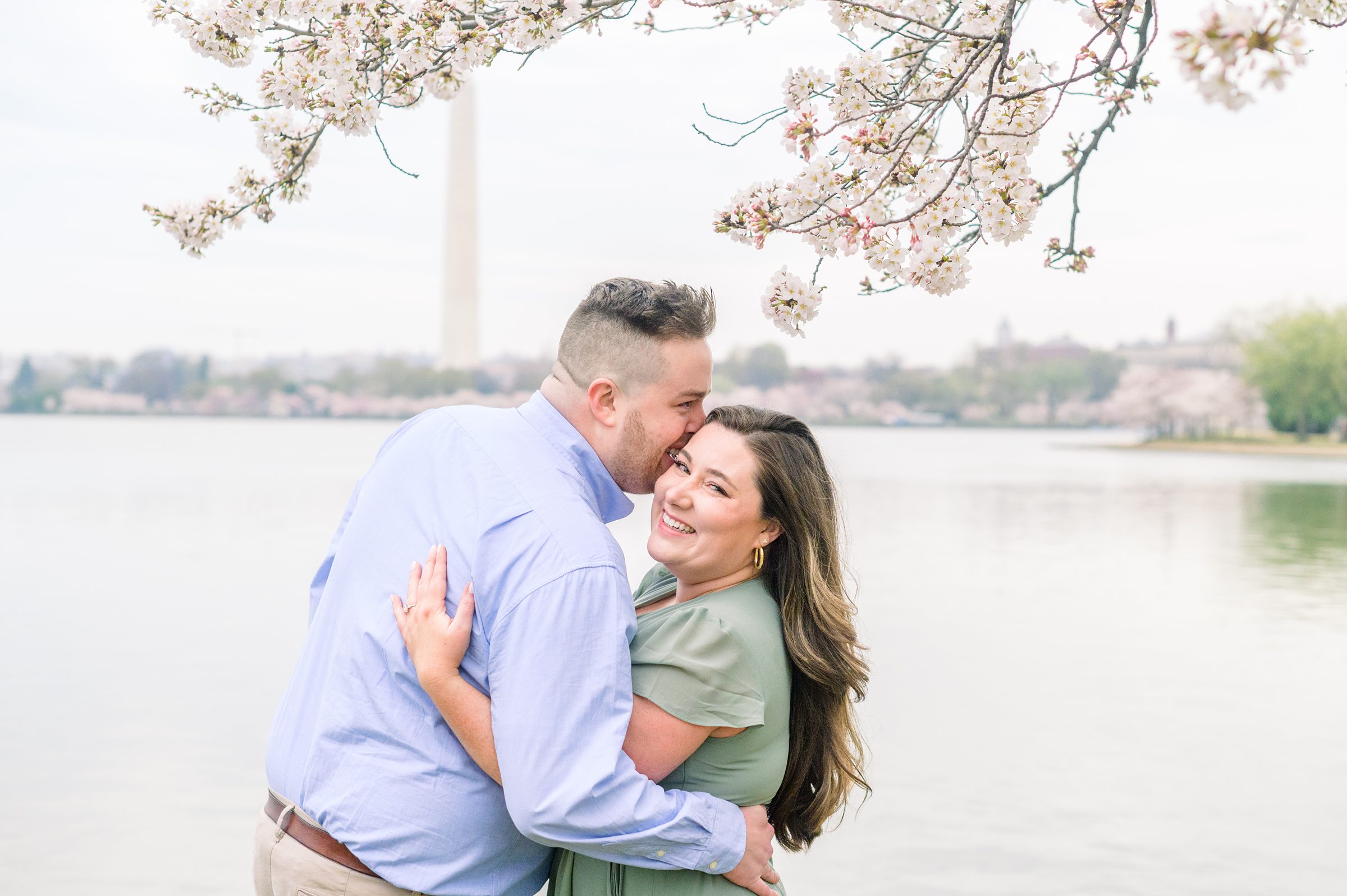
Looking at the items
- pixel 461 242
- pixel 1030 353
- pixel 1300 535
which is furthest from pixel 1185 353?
pixel 1300 535

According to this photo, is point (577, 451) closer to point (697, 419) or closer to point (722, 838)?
point (697, 419)

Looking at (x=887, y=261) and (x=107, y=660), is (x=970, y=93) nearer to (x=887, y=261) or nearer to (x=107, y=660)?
(x=887, y=261)

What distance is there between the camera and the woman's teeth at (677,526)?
2.51 metres

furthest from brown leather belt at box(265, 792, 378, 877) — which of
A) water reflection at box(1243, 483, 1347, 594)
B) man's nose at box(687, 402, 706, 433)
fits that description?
water reflection at box(1243, 483, 1347, 594)

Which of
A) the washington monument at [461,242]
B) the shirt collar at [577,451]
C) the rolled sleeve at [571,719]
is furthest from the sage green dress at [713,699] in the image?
the washington monument at [461,242]

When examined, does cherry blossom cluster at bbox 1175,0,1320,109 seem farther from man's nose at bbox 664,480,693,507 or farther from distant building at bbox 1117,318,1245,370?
distant building at bbox 1117,318,1245,370

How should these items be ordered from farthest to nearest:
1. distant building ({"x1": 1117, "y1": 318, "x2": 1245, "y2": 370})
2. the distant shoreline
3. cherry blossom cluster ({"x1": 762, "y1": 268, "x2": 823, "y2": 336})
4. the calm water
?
1. distant building ({"x1": 1117, "y1": 318, "x2": 1245, "y2": 370})
2. the distant shoreline
3. the calm water
4. cherry blossom cluster ({"x1": 762, "y1": 268, "x2": 823, "y2": 336})

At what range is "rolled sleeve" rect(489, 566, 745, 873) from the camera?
2.10 m

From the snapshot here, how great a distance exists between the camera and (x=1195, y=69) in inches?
60.3

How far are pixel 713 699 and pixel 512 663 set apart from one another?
376mm

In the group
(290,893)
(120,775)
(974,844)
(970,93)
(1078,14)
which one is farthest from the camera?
(120,775)

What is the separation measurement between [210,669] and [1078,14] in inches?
442

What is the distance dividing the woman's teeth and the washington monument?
190ft

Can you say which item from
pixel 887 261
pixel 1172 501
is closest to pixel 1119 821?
pixel 887 261
